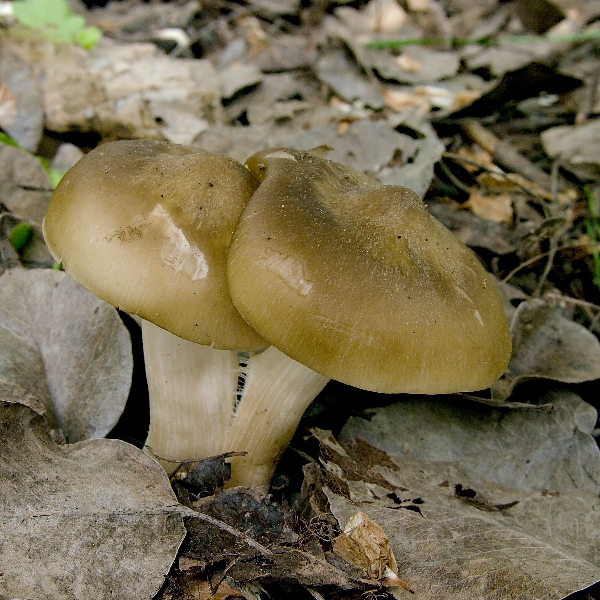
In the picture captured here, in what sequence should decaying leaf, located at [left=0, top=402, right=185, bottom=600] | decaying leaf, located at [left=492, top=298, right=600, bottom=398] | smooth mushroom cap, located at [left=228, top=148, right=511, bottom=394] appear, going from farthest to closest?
decaying leaf, located at [left=492, top=298, right=600, bottom=398]
smooth mushroom cap, located at [left=228, top=148, right=511, bottom=394]
decaying leaf, located at [left=0, top=402, right=185, bottom=600]

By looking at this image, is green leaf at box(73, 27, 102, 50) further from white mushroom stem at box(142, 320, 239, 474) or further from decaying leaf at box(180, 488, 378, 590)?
decaying leaf at box(180, 488, 378, 590)

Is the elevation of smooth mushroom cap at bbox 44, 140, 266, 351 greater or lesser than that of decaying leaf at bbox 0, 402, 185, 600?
greater

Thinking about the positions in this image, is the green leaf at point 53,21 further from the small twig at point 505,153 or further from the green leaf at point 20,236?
the small twig at point 505,153

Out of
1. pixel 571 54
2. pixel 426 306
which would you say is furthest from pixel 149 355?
pixel 571 54

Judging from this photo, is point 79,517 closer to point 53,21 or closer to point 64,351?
point 64,351

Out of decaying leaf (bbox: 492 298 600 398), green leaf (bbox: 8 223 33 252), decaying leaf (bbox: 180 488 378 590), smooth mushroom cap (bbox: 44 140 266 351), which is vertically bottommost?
decaying leaf (bbox: 492 298 600 398)

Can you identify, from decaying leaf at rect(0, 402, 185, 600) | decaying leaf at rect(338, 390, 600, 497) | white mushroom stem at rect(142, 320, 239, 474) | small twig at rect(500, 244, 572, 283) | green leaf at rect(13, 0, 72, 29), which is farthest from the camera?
green leaf at rect(13, 0, 72, 29)

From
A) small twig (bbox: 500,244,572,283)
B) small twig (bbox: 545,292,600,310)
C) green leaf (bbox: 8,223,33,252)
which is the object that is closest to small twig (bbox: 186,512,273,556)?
green leaf (bbox: 8,223,33,252)
